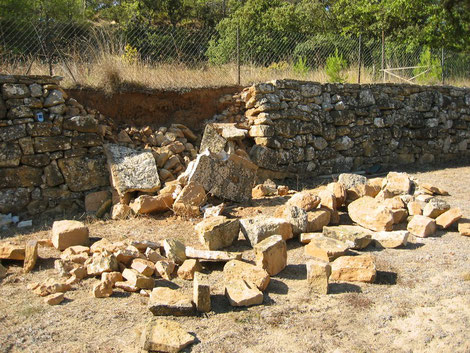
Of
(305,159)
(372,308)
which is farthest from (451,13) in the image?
(372,308)

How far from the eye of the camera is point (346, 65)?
35.1 feet

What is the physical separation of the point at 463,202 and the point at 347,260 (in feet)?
11.9

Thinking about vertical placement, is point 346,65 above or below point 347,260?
above

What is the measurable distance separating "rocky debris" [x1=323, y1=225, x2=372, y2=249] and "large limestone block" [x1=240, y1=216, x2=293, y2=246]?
480 mm

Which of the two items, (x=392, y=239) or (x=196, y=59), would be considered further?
(x=196, y=59)

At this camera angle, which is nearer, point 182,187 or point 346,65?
point 182,187

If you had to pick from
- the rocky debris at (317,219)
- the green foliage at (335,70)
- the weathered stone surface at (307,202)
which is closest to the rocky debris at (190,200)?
the weathered stone surface at (307,202)

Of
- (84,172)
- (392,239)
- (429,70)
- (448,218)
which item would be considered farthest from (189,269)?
(429,70)

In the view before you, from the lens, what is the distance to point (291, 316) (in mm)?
3656

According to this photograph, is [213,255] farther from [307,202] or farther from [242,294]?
[307,202]

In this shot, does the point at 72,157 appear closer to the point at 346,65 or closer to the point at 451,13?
the point at 346,65

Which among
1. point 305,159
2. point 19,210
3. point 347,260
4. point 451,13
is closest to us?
point 347,260

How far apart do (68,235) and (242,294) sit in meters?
2.32

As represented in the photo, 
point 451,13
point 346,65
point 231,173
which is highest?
point 451,13
